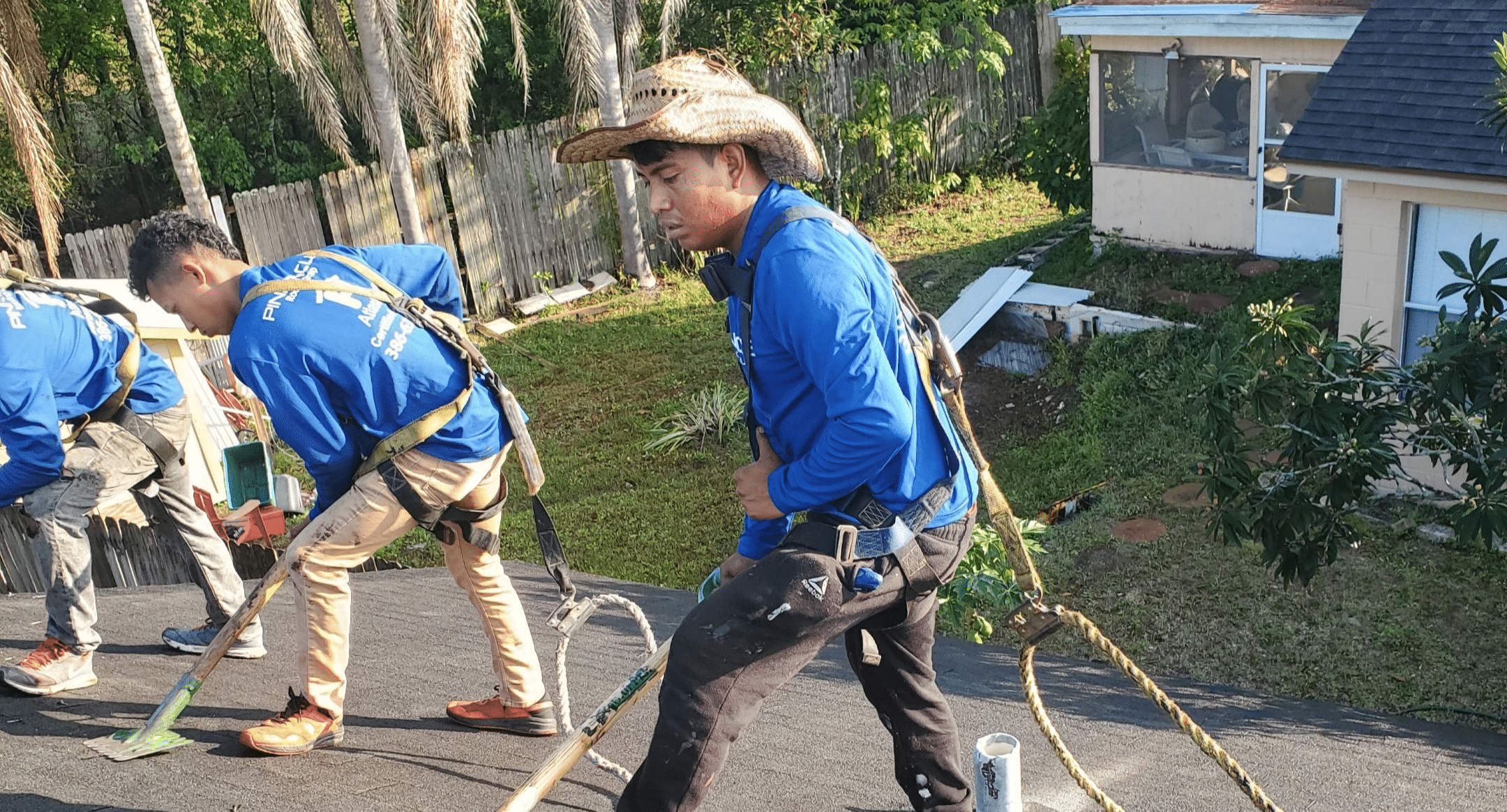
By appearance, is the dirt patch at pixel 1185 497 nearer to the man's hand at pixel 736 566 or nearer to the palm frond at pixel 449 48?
the man's hand at pixel 736 566

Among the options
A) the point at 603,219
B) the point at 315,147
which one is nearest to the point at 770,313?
the point at 603,219

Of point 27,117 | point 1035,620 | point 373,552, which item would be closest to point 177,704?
point 373,552

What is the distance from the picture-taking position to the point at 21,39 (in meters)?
11.7

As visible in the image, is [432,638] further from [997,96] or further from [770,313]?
[997,96]

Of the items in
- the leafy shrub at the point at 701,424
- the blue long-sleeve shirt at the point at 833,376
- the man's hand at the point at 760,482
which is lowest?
the leafy shrub at the point at 701,424

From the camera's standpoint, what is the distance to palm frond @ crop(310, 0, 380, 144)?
1246 cm

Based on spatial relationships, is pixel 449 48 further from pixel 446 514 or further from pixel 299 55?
pixel 446 514

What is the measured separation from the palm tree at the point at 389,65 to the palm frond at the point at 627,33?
1498 mm

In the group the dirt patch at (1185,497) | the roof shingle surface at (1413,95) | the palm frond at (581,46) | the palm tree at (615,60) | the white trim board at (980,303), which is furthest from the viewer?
the palm tree at (615,60)

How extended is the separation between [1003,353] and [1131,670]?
899 cm

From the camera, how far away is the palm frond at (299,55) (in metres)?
11.2

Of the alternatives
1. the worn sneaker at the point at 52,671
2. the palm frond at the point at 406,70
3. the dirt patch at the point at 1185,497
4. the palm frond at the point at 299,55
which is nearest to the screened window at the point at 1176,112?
the dirt patch at the point at 1185,497

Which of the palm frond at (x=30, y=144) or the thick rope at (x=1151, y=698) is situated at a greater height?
the palm frond at (x=30, y=144)

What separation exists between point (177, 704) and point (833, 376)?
2.64m
